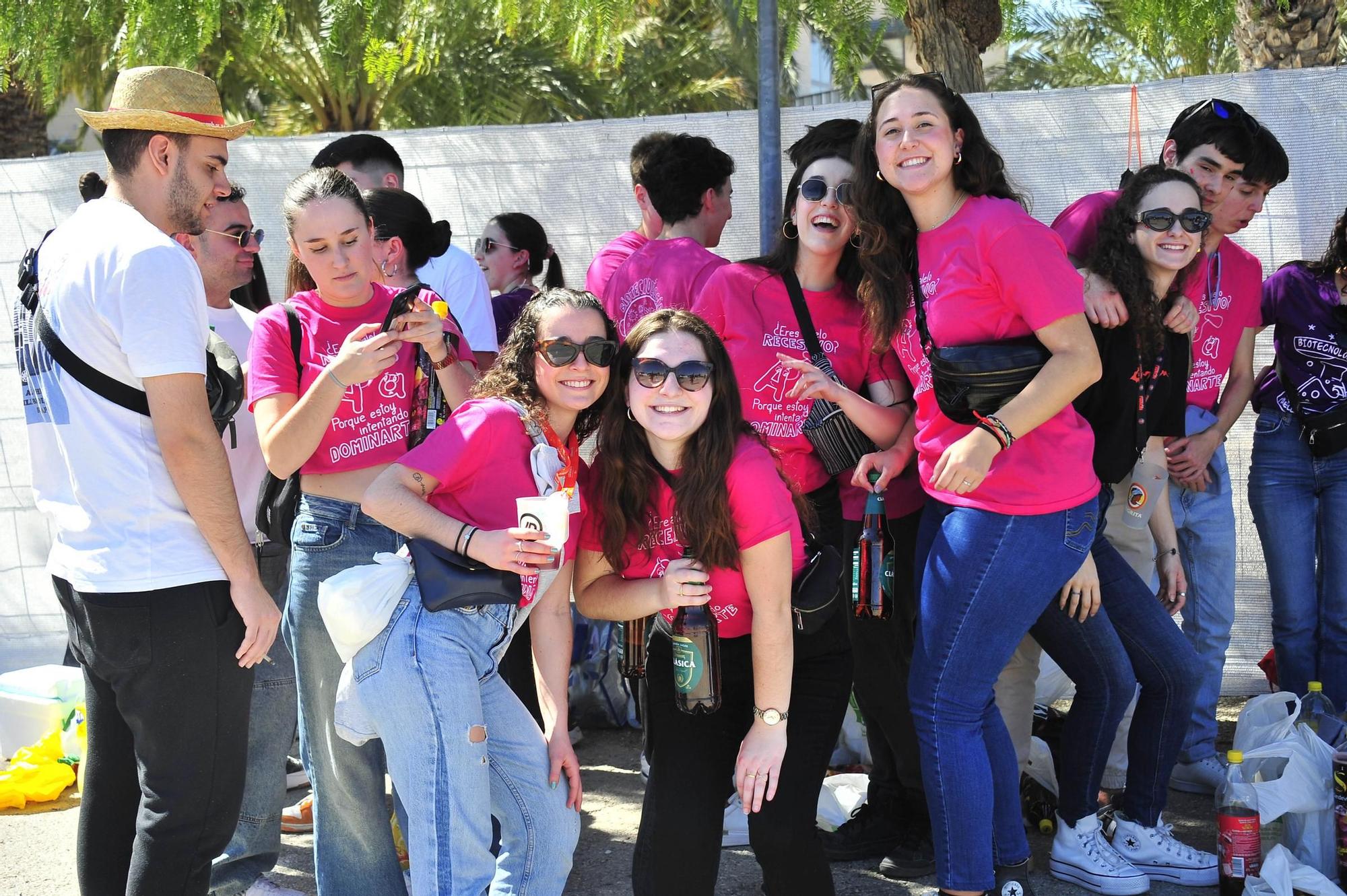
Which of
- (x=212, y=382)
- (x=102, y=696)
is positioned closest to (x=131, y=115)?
(x=212, y=382)

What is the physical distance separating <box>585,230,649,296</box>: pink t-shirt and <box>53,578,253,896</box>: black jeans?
2.10 meters

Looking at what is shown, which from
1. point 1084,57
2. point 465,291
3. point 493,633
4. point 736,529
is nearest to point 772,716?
point 736,529

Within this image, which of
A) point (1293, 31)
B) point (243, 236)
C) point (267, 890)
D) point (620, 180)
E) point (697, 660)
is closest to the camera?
point (697, 660)

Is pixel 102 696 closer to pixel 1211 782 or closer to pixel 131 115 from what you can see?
pixel 131 115

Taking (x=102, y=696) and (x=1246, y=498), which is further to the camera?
(x=1246, y=498)

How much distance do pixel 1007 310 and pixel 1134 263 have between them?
0.56m

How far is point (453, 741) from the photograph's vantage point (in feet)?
8.86

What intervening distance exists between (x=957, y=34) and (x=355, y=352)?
372 centimetres

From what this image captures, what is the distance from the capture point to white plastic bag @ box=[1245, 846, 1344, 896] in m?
3.33

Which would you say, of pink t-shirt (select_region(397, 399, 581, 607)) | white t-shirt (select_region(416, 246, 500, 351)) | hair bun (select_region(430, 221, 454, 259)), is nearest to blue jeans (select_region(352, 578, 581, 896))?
pink t-shirt (select_region(397, 399, 581, 607))

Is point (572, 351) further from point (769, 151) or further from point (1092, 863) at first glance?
point (1092, 863)

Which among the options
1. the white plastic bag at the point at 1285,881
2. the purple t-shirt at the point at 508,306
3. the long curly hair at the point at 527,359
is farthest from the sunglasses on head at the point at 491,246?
the white plastic bag at the point at 1285,881

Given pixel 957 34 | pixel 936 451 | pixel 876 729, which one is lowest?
pixel 876 729

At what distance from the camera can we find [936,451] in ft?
10.6
